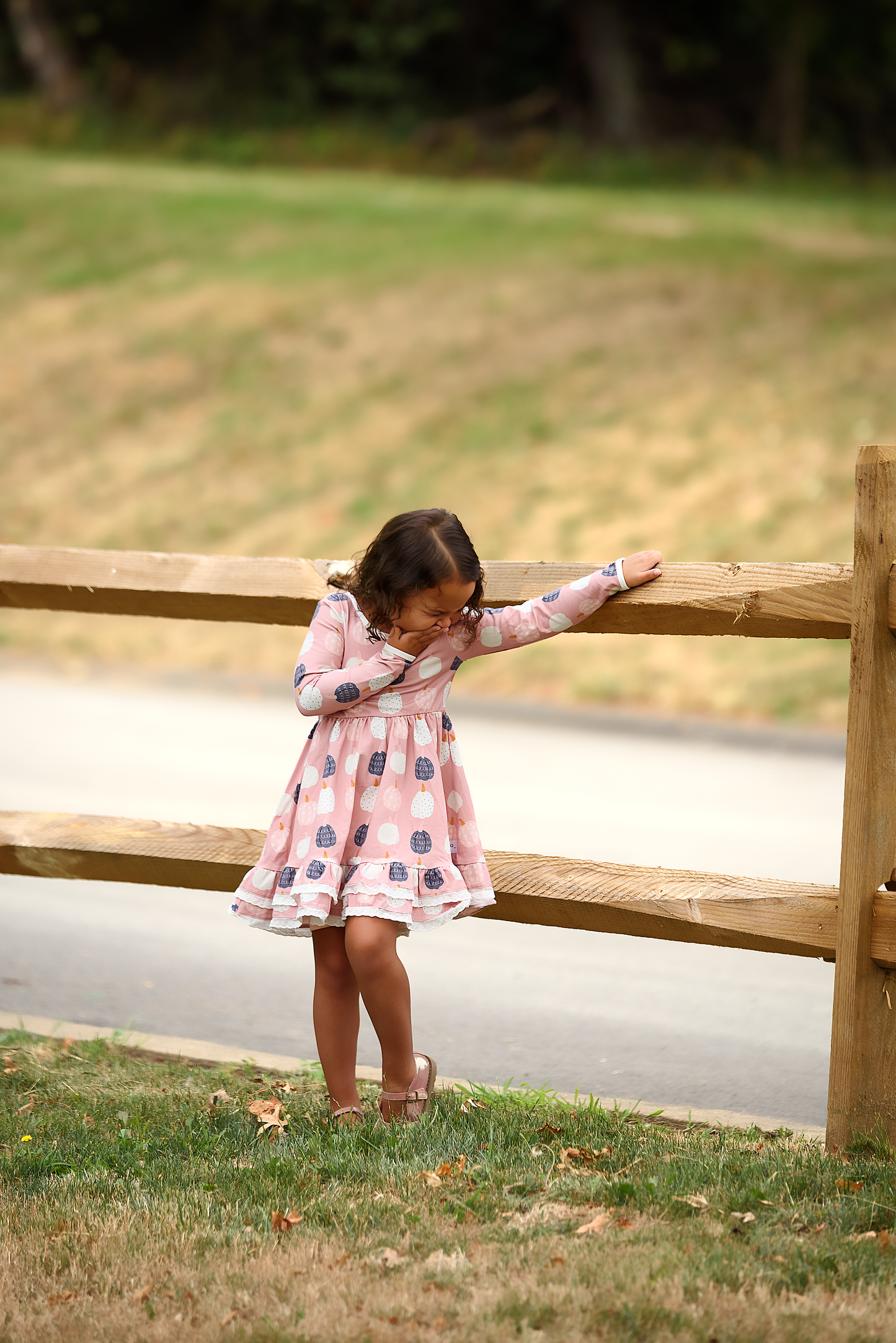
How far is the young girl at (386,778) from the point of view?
311cm

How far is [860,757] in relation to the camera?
3068mm

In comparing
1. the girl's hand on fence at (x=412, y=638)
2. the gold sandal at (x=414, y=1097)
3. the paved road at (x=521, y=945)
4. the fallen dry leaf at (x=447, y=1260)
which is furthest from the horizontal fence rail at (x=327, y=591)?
the paved road at (x=521, y=945)

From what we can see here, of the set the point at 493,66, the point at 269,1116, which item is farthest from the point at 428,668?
the point at 493,66

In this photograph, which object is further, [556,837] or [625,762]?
[625,762]

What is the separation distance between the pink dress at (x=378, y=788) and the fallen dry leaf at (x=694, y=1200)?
2.54 ft

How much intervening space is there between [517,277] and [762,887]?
1630cm

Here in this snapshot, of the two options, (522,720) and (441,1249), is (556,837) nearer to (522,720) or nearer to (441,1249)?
(522,720)

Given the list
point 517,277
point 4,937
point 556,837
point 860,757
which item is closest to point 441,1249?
point 860,757

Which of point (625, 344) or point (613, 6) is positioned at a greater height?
point (613, 6)

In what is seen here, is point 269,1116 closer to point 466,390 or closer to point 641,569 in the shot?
point 641,569

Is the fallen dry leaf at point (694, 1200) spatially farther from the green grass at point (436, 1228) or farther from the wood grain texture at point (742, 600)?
the wood grain texture at point (742, 600)

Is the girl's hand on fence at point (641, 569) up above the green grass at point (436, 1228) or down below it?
above

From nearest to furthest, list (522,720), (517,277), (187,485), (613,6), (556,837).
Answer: (556,837) → (522,720) → (187,485) → (517,277) → (613,6)

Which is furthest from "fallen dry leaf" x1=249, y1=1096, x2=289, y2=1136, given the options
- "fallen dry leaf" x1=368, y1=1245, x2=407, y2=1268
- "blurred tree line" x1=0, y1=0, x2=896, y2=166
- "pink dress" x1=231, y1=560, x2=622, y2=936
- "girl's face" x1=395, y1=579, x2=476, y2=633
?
"blurred tree line" x1=0, y1=0, x2=896, y2=166
